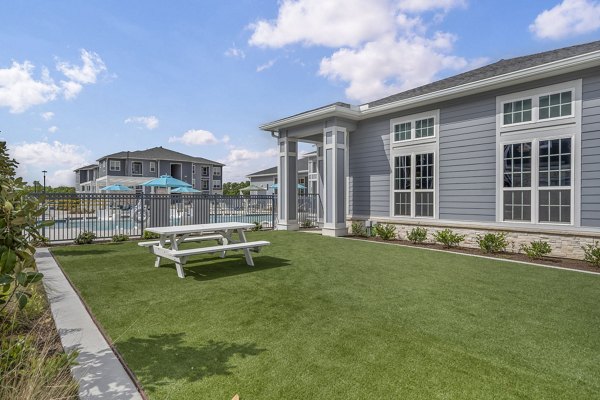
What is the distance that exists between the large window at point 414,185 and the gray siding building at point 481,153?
31mm

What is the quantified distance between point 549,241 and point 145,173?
3988 cm

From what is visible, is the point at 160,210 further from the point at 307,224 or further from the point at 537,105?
the point at 537,105

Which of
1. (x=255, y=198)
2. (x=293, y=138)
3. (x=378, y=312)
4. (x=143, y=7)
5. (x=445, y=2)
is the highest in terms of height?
(x=445, y=2)

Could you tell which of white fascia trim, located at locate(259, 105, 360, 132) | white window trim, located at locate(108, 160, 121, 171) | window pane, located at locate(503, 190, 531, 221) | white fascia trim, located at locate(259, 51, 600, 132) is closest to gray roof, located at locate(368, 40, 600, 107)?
white fascia trim, located at locate(259, 51, 600, 132)

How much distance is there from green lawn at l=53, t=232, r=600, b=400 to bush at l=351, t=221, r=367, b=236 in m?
4.93

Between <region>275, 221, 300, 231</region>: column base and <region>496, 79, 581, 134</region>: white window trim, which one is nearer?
<region>496, 79, 581, 134</region>: white window trim

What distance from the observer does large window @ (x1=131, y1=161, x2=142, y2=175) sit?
126 ft

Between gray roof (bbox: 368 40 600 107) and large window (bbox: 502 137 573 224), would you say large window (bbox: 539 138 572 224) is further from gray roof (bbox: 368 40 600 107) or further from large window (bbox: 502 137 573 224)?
gray roof (bbox: 368 40 600 107)

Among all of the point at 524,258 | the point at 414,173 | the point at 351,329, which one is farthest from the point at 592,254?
the point at 351,329

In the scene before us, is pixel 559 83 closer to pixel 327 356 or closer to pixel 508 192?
pixel 508 192

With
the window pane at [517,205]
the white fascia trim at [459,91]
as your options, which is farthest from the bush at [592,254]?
the white fascia trim at [459,91]

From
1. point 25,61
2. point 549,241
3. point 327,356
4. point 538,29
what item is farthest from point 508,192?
point 25,61

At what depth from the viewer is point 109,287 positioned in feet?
16.3

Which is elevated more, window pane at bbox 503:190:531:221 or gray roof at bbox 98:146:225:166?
gray roof at bbox 98:146:225:166
